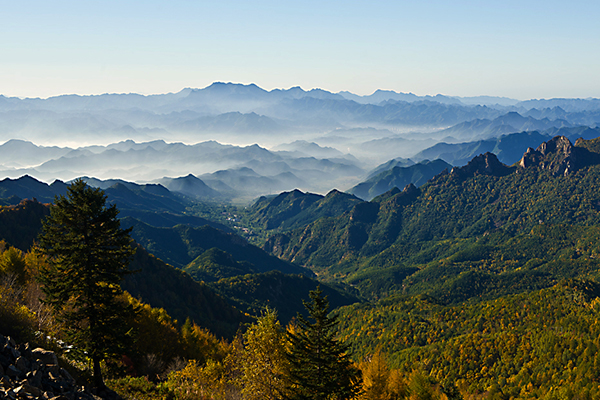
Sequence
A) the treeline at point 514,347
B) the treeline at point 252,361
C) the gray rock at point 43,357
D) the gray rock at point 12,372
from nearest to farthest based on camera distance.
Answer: the gray rock at point 12,372
the gray rock at point 43,357
the treeline at point 252,361
the treeline at point 514,347

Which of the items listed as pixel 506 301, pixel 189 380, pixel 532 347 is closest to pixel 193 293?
pixel 189 380

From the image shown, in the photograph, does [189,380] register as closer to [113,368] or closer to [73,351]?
[113,368]

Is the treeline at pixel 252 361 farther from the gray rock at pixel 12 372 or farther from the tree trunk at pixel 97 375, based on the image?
the gray rock at pixel 12 372

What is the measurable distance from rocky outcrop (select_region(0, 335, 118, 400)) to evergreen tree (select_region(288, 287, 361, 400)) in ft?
72.6

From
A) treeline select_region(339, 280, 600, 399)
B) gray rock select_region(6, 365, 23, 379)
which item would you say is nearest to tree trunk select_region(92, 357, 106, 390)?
gray rock select_region(6, 365, 23, 379)

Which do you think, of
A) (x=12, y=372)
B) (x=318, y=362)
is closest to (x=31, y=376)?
(x=12, y=372)

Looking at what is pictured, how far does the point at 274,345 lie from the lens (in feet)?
155

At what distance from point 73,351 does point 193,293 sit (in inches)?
5088

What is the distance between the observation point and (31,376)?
31203 mm

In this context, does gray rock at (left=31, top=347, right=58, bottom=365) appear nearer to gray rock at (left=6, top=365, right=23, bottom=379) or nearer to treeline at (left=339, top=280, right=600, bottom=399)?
gray rock at (left=6, top=365, right=23, bottom=379)

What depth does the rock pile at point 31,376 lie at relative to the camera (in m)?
28.5

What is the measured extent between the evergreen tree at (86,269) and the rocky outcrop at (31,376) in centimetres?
425

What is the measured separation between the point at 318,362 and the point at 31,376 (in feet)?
Answer: 92.7

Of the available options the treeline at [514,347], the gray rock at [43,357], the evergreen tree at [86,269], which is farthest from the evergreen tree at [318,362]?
the treeline at [514,347]
